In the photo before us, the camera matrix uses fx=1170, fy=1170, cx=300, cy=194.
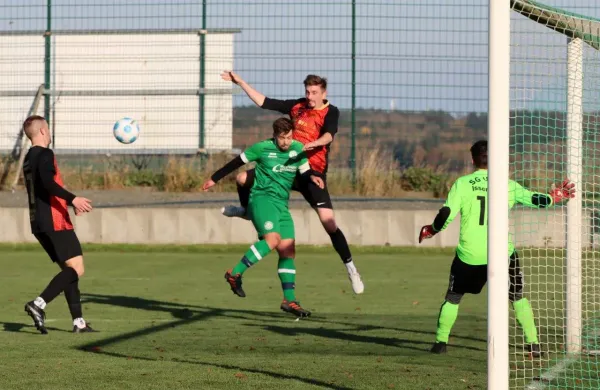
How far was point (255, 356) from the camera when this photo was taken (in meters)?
8.21

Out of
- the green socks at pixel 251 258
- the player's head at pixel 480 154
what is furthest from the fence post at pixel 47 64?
the player's head at pixel 480 154

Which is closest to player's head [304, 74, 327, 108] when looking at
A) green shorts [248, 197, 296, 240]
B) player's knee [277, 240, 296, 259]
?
green shorts [248, 197, 296, 240]

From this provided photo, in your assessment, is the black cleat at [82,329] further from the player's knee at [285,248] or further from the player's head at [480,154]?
the player's head at [480,154]

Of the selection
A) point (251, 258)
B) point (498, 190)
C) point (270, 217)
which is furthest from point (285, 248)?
point (498, 190)

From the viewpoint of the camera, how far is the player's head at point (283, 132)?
412 inches

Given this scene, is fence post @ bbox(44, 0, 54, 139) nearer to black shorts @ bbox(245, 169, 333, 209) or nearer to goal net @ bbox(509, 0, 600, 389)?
black shorts @ bbox(245, 169, 333, 209)

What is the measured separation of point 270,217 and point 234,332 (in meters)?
1.41

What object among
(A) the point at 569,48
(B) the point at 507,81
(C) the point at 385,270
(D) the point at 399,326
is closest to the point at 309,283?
(C) the point at 385,270

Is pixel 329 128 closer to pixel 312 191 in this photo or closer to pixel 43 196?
pixel 312 191

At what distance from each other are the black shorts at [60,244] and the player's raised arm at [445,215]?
10.1 feet

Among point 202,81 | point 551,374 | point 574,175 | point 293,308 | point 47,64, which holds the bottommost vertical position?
point 551,374

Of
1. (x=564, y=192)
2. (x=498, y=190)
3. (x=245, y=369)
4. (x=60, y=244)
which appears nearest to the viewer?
(x=498, y=190)

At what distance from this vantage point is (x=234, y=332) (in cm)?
965

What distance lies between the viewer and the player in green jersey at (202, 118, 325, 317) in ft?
34.9
